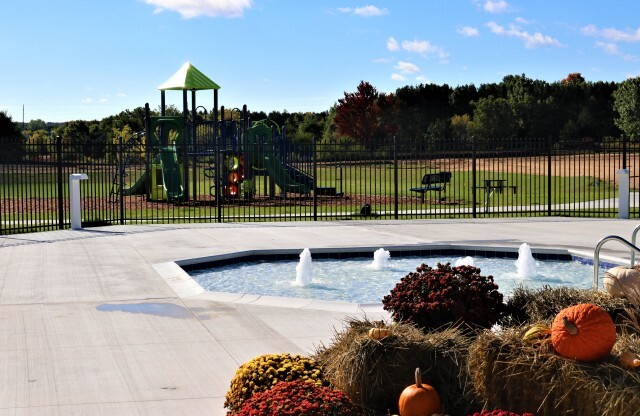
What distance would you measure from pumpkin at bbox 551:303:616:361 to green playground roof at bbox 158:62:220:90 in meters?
25.2

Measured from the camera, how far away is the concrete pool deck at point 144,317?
6.89 metres

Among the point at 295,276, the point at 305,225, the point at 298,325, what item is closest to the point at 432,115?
the point at 305,225

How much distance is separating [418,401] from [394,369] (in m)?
0.35

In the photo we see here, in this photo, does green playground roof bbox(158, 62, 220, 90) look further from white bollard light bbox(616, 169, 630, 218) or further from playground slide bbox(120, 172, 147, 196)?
white bollard light bbox(616, 169, 630, 218)

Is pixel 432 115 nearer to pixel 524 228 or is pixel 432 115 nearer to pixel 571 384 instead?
pixel 524 228

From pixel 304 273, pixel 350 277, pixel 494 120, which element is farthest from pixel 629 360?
pixel 494 120

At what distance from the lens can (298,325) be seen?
9281 millimetres

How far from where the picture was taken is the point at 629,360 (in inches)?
200

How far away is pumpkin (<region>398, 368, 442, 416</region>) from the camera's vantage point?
5.33 metres

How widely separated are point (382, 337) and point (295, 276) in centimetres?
826

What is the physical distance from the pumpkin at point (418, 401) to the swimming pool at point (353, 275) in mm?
6571

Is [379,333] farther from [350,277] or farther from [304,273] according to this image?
[350,277]

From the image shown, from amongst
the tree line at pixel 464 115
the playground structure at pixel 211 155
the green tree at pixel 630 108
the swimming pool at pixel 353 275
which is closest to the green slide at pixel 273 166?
the playground structure at pixel 211 155

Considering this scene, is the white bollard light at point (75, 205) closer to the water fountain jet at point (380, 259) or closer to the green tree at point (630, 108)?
the water fountain jet at point (380, 259)
